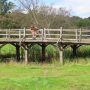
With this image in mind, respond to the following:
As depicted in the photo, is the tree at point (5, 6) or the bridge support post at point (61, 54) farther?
the tree at point (5, 6)

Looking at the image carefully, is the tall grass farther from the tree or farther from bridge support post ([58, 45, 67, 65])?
the tree

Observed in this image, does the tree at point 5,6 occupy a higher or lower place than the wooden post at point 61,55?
higher

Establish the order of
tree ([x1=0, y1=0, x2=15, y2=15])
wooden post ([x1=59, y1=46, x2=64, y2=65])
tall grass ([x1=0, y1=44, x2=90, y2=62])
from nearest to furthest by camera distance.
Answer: wooden post ([x1=59, y1=46, x2=64, y2=65]), tall grass ([x1=0, y1=44, x2=90, y2=62]), tree ([x1=0, y1=0, x2=15, y2=15])

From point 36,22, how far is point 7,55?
83.5 feet

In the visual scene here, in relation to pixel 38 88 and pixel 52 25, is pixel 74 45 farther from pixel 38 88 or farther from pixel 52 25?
pixel 52 25

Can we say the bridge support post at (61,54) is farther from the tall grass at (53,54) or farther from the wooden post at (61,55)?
the tall grass at (53,54)

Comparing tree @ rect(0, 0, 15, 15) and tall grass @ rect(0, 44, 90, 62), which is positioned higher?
tree @ rect(0, 0, 15, 15)

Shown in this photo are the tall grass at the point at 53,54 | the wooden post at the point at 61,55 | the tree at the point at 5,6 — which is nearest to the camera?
the wooden post at the point at 61,55

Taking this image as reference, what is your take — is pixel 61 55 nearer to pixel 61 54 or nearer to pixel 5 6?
pixel 61 54

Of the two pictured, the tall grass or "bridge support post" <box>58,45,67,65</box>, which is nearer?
"bridge support post" <box>58,45,67,65</box>

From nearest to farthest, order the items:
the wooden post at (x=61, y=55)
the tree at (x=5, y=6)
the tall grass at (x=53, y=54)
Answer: the wooden post at (x=61, y=55), the tall grass at (x=53, y=54), the tree at (x=5, y=6)

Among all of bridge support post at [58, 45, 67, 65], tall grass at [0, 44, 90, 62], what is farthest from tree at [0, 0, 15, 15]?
bridge support post at [58, 45, 67, 65]

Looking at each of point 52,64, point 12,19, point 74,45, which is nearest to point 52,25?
point 12,19

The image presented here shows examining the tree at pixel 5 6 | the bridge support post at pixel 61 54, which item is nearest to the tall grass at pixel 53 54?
the bridge support post at pixel 61 54
